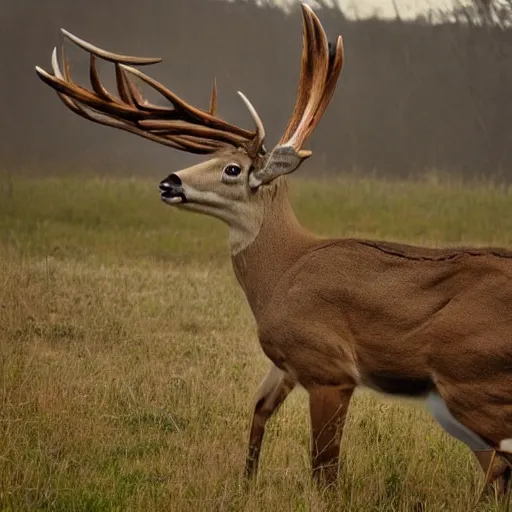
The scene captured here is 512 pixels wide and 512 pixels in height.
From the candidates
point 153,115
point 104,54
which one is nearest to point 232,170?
point 153,115

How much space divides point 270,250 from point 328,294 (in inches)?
17.2

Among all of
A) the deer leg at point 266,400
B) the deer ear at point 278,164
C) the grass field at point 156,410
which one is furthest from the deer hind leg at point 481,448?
the deer ear at point 278,164

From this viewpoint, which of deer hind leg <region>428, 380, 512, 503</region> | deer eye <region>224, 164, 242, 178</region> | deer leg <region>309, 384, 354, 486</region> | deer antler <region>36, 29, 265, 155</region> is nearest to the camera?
deer hind leg <region>428, 380, 512, 503</region>

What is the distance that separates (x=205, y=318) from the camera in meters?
9.67

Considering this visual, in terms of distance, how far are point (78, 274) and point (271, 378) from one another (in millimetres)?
5782

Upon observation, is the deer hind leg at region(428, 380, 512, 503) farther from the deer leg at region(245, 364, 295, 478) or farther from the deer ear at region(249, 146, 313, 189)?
the deer ear at region(249, 146, 313, 189)

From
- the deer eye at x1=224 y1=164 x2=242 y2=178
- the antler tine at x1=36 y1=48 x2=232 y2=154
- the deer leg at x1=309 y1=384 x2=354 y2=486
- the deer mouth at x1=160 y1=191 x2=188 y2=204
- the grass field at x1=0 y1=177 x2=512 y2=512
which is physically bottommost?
the grass field at x1=0 y1=177 x2=512 y2=512

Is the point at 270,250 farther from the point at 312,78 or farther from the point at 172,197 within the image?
the point at 312,78

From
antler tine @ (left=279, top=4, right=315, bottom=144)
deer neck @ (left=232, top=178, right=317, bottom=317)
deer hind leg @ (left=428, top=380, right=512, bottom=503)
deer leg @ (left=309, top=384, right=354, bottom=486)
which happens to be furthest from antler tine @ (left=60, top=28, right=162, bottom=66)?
deer hind leg @ (left=428, top=380, right=512, bottom=503)

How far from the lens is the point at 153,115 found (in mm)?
5359

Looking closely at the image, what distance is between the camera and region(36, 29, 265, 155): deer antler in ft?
17.0

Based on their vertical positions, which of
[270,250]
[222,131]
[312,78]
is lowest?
[270,250]

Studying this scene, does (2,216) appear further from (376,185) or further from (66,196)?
(376,185)

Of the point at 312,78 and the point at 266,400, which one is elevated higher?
the point at 312,78
